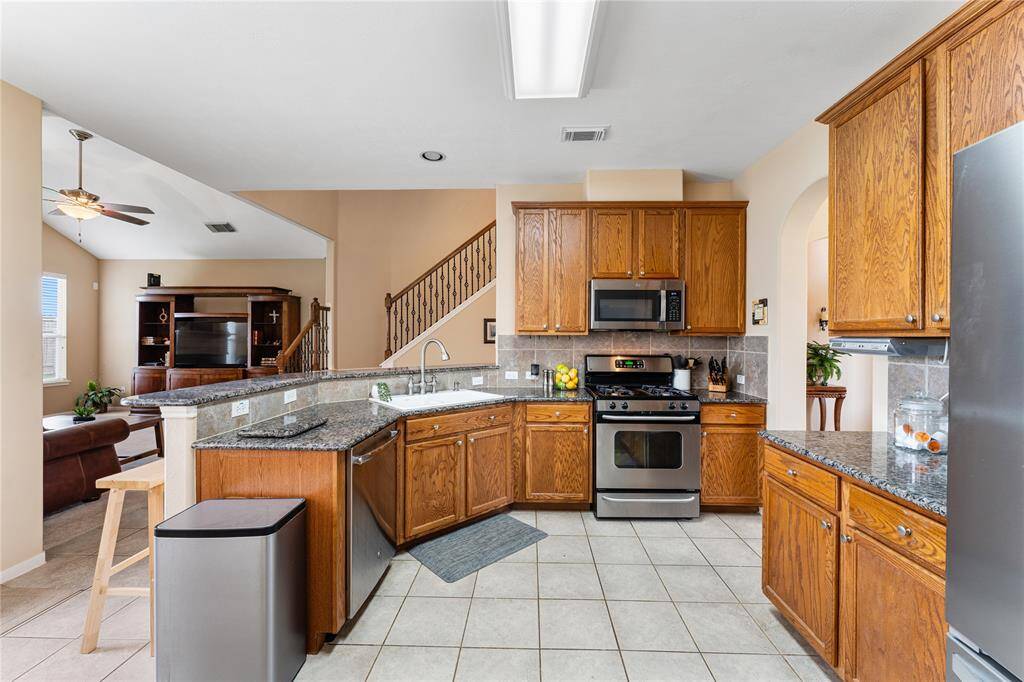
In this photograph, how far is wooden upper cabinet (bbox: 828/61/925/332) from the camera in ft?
5.14

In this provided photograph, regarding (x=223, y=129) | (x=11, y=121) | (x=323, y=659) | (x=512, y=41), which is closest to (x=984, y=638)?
(x=323, y=659)

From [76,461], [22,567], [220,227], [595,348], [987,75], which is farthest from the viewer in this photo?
[220,227]

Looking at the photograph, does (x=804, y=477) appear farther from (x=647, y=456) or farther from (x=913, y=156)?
(x=647, y=456)

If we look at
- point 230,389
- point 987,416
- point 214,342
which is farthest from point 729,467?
point 214,342

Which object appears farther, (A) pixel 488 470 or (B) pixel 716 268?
(B) pixel 716 268

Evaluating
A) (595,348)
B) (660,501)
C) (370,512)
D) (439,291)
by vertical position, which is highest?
(439,291)

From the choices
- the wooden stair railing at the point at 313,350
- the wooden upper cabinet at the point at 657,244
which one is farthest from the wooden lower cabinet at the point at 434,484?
the wooden stair railing at the point at 313,350

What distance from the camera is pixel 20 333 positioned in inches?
100

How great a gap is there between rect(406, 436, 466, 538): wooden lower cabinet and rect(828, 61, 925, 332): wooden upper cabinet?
2.36 m

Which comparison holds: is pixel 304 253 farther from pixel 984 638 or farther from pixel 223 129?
pixel 984 638

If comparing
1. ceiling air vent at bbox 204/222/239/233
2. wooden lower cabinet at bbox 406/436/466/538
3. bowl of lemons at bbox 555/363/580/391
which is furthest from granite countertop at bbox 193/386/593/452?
ceiling air vent at bbox 204/222/239/233

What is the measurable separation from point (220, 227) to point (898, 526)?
867 centimetres

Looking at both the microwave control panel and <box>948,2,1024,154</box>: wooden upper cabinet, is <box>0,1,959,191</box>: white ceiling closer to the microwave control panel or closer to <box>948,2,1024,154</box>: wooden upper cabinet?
<box>948,2,1024,154</box>: wooden upper cabinet

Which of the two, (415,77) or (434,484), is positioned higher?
(415,77)
